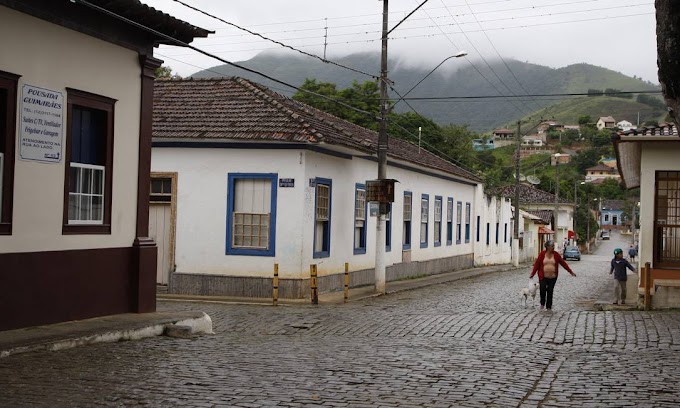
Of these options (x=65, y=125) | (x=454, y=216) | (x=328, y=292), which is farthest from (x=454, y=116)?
(x=65, y=125)

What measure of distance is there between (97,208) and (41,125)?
181 centimetres

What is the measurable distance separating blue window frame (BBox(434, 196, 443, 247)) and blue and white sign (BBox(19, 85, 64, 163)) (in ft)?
71.8

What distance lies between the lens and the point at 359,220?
2450 cm

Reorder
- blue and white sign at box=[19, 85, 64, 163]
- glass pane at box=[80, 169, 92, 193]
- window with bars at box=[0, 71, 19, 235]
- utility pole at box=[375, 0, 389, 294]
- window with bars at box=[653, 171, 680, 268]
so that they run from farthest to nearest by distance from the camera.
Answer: utility pole at box=[375, 0, 389, 294] → window with bars at box=[653, 171, 680, 268] → glass pane at box=[80, 169, 92, 193] → blue and white sign at box=[19, 85, 64, 163] → window with bars at box=[0, 71, 19, 235]

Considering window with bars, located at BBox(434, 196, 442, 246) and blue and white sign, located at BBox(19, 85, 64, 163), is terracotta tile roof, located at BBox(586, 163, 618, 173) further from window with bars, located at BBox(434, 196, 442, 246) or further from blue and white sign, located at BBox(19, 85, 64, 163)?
blue and white sign, located at BBox(19, 85, 64, 163)

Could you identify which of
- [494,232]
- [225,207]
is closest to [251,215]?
A: [225,207]

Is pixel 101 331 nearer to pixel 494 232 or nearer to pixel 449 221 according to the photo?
pixel 449 221

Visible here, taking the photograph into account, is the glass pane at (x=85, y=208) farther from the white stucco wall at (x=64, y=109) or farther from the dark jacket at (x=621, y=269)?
the dark jacket at (x=621, y=269)

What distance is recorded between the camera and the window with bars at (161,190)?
21.1m

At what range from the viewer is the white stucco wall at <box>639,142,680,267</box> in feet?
59.8

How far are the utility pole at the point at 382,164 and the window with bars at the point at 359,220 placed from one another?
1.94 metres

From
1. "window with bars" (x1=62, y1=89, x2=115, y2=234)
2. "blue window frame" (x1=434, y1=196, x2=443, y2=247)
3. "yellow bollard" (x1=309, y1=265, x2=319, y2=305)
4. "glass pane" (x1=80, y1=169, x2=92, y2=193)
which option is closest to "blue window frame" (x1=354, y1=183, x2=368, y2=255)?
"yellow bollard" (x1=309, y1=265, x2=319, y2=305)

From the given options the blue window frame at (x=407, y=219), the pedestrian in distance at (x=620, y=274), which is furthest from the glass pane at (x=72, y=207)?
the blue window frame at (x=407, y=219)

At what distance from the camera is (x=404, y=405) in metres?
8.05
